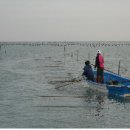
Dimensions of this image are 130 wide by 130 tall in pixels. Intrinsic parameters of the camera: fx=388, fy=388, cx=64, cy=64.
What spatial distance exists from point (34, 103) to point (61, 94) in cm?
311

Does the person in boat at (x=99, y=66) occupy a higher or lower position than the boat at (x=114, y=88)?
higher

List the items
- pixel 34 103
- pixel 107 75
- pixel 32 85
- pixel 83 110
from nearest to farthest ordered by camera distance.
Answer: pixel 83 110
pixel 34 103
pixel 107 75
pixel 32 85

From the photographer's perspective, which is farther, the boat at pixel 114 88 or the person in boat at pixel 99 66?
the person in boat at pixel 99 66

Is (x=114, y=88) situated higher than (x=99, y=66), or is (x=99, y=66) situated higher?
(x=99, y=66)

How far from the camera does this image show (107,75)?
2633 centimetres

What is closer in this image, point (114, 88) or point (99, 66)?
point (114, 88)

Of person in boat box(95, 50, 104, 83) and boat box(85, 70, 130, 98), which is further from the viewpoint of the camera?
person in boat box(95, 50, 104, 83)

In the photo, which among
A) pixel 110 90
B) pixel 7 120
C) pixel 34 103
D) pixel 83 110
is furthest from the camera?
pixel 110 90

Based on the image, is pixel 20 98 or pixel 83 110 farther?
pixel 20 98

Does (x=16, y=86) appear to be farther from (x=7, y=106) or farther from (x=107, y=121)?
(x=107, y=121)

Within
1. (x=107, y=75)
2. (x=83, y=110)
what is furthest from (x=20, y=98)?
(x=107, y=75)

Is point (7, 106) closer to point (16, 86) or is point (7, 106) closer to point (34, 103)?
point (34, 103)

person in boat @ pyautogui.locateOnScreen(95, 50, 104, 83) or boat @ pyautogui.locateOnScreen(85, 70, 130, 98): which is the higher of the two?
person in boat @ pyautogui.locateOnScreen(95, 50, 104, 83)

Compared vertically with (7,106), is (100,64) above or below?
above
